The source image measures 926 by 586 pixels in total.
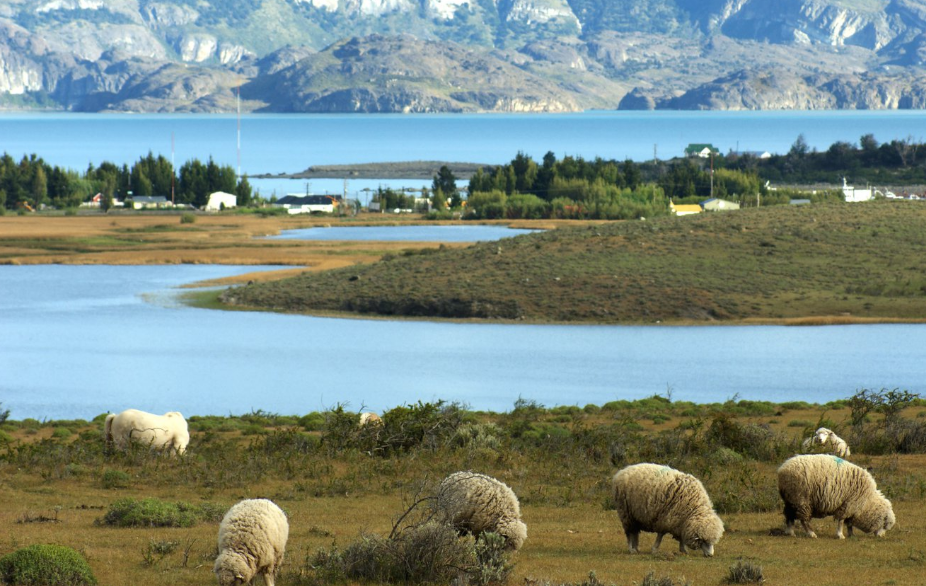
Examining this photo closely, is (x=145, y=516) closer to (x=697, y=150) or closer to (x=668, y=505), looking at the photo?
(x=668, y=505)

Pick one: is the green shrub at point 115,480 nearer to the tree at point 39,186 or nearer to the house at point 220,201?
the house at point 220,201

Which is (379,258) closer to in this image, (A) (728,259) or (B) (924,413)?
(A) (728,259)

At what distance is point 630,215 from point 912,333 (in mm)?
51180

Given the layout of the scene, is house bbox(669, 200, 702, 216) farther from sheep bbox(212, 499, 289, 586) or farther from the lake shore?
sheep bbox(212, 499, 289, 586)

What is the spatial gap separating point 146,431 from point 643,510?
10784 millimetres

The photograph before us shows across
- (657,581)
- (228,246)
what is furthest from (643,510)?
(228,246)

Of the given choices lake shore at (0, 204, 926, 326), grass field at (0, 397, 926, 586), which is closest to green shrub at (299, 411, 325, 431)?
grass field at (0, 397, 926, 586)

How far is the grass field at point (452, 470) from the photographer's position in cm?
1295

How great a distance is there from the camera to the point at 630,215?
101312 mm

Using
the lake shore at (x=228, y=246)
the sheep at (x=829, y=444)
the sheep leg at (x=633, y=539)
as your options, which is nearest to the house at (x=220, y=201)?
the lake shore at (x=228, y=246)

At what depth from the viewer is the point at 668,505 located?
1314 centimetres

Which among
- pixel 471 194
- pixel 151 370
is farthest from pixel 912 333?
pixel 471 194

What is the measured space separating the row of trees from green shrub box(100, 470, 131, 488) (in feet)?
354

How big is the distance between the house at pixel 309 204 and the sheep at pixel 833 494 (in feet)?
347
